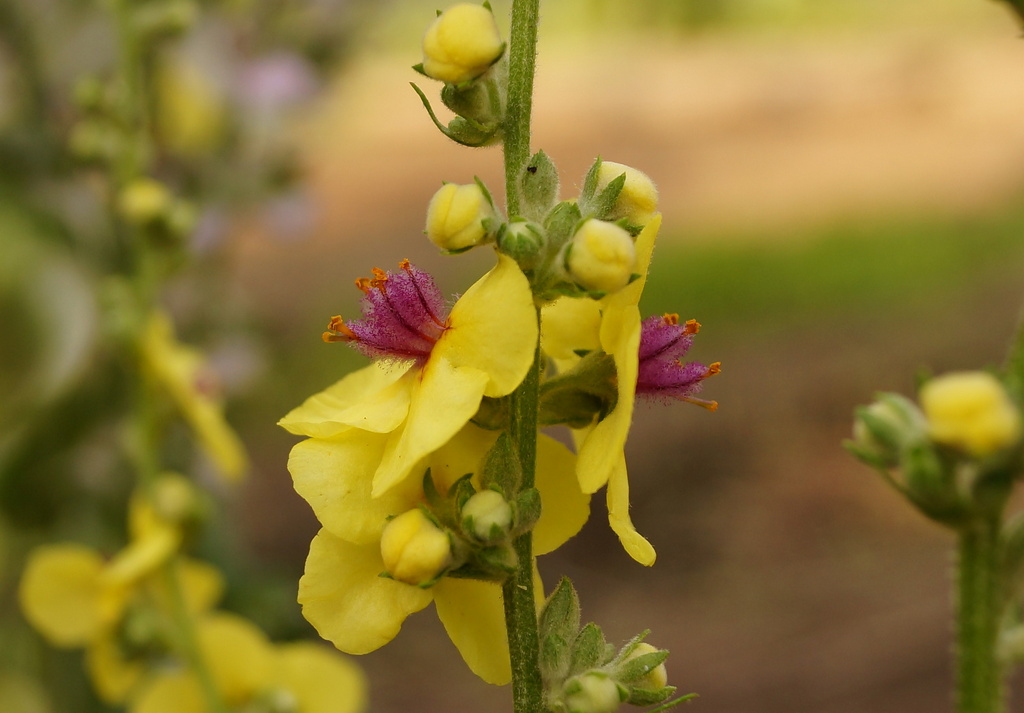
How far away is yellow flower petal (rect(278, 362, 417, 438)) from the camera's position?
501mm

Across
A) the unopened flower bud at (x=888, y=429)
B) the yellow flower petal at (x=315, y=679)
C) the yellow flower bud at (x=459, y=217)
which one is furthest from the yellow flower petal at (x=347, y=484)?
the yellow flower petal at (x=315, y=679)

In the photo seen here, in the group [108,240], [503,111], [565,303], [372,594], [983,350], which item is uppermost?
[503,111]

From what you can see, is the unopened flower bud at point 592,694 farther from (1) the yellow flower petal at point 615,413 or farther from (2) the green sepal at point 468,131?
(2) the green sepal at point 468,131

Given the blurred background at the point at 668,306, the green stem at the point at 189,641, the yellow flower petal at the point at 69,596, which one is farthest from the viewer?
the blurred background at the point at 668,306

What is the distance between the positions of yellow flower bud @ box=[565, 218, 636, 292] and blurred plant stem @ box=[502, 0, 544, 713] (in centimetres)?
5

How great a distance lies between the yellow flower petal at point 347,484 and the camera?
49cm

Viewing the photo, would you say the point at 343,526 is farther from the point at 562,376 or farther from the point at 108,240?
the point at 108,240

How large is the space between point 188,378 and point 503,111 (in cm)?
72

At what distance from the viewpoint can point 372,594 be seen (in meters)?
0.51

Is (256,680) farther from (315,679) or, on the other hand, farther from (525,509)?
(525,509)

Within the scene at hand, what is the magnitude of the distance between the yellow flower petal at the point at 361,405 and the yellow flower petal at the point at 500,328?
0.04m

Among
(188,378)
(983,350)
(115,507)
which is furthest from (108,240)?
(983,350)

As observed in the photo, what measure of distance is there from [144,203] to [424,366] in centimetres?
68

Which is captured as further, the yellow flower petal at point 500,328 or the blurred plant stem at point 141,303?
the blurred plant stem at point 141,303
